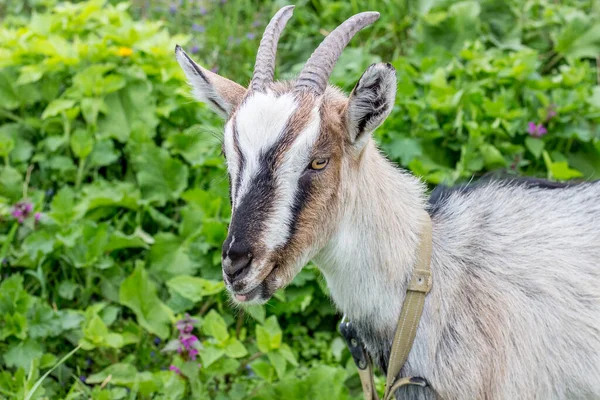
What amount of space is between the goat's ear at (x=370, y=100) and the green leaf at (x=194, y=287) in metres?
1.57

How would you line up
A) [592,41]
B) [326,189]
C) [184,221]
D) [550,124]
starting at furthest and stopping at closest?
[592,41], [550,124], [184,221], [326,189]

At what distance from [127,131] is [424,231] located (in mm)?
2832

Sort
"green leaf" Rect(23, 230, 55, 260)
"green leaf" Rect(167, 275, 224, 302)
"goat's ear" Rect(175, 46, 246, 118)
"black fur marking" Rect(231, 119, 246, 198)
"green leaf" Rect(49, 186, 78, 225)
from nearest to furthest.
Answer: "black fur marking" Rect(231, 119, 246, 198)
"goat's ear" Rect(175, 46, 246, 118)
"green leaf" Rect(167, 275, 224, 302)
"green leaf" Rect(23, 230, 55, 260)
"green leaf" Rect(49, 186, 78, 225)

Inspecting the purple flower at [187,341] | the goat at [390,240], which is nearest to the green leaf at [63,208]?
the purple flower at [187,341]

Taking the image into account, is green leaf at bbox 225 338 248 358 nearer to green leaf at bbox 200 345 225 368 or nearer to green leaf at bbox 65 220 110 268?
green leaf at bbox 200 345 225 368

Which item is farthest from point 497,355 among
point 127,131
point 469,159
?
point 127,131

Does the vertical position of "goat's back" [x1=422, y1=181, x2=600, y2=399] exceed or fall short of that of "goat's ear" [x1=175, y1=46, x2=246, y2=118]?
it falls short

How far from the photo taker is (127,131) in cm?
525

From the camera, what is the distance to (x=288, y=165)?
263 centimetres

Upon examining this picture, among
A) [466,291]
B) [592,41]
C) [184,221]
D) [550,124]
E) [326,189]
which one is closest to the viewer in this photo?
[326,189]

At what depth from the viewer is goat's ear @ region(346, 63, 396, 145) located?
261cm

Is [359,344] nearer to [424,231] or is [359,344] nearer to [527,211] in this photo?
[424,231]

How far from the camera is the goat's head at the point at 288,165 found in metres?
2.58

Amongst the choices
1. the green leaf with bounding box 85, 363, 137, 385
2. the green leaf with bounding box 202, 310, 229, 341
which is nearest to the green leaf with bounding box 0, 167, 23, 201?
the green leaf with bounding box 85, 363, 137, 385
